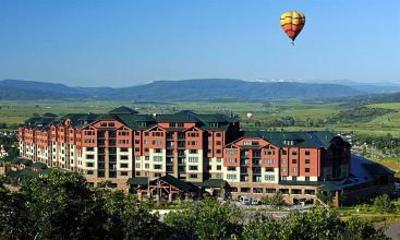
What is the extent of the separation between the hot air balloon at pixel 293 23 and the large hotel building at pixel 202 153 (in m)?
15.2

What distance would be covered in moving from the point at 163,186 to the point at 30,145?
22.7 metres

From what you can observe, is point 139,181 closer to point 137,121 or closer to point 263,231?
point 137,121

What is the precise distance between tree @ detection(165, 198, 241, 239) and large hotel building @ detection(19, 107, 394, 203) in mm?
22659

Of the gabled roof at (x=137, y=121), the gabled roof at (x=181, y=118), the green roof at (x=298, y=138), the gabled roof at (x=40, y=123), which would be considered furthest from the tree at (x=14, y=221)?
the gabled roof at (x=40, y=123)

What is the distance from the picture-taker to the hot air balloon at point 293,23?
121 ft

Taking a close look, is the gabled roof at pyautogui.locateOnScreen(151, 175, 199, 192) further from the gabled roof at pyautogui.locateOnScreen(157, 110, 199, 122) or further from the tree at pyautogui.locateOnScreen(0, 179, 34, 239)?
the tree at pyautogui.locateOnScreen(0, 179, 34, 239)

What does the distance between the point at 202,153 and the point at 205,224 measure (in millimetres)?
27054

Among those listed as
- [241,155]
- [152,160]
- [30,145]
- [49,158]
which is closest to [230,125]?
[241,155]

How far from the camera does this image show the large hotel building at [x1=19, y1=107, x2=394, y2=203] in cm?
5138

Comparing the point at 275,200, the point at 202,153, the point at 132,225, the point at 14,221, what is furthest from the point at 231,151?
the point at 14,221

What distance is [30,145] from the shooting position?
69125 mm

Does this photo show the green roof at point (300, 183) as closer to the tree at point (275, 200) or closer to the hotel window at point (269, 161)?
the tree at point (275, 200)

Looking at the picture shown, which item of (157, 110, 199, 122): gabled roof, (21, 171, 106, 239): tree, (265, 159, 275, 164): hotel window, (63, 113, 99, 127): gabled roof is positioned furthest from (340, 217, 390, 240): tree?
(63, 113, 99, 127): gabled roof

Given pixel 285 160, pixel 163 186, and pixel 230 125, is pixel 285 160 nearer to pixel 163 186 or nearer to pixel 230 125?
pixel 230 125
